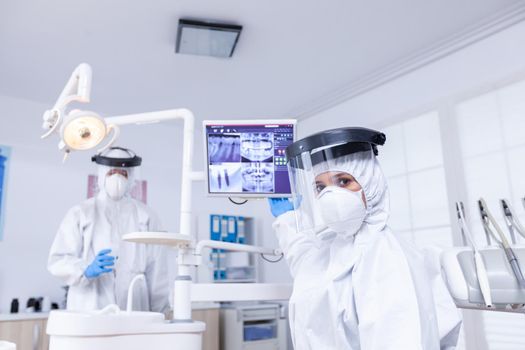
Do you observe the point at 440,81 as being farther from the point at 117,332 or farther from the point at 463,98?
the point at 117,332

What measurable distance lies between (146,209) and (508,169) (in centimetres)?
223


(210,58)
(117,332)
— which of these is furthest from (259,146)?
(210,58)

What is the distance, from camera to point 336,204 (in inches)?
49.6

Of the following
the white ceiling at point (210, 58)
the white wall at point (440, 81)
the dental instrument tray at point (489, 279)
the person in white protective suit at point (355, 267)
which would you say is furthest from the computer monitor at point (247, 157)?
the white wall at point (440, 81)

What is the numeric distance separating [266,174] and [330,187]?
383 millimetres

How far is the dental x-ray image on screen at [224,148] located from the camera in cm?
160

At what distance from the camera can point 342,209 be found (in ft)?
4.12

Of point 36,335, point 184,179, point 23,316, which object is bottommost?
point 36,335

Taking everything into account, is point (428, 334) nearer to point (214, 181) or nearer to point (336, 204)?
point (336, 204)

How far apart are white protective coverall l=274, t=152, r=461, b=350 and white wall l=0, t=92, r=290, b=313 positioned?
1959 mm

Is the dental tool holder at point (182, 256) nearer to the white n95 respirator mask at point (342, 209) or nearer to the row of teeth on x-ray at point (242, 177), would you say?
the row of teeth on x-ray at point (242, 177)

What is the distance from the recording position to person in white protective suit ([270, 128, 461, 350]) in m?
1.09

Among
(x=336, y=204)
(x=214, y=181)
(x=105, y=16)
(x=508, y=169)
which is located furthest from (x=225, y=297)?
(x=508, y=169)

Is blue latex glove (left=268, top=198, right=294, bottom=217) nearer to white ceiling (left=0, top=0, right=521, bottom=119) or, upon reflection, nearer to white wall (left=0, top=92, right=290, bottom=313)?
white ceiling (left=0, top=0, right=521, bottom=119)
